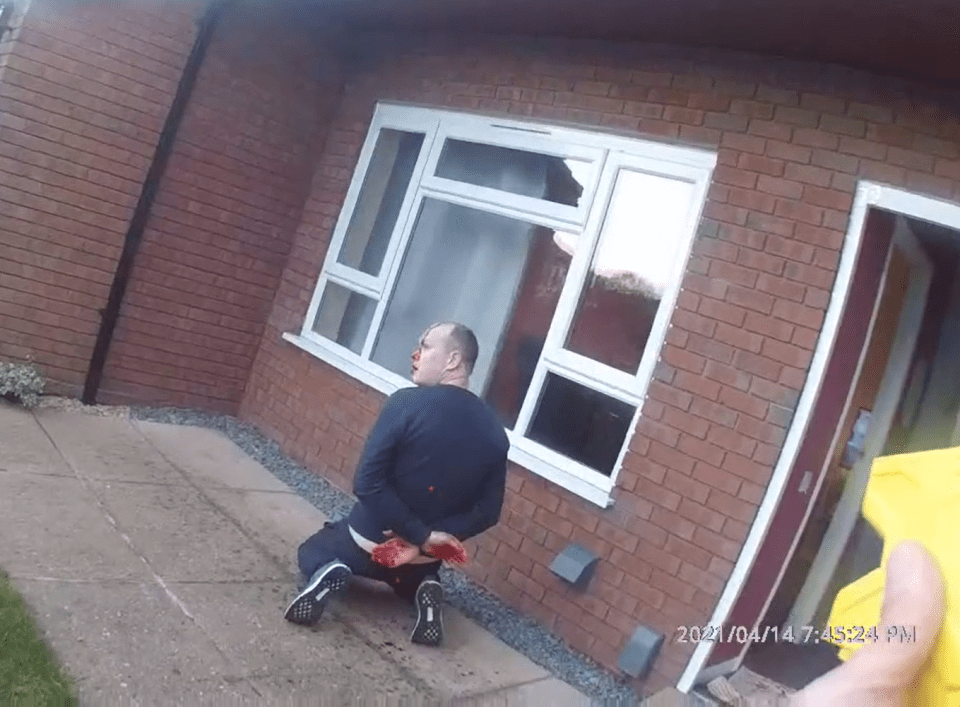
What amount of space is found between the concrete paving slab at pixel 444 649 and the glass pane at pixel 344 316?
2260 millimetres

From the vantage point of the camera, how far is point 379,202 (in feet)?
19.3

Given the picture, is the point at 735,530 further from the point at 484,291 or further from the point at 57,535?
the point at 57,535

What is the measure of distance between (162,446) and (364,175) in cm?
240

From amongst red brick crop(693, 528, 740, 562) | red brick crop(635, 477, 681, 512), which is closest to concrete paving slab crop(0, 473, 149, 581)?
red brick crop(635, 477, 681, 512)

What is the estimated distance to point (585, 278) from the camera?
4.32 meters

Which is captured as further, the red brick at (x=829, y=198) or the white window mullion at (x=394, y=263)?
the white window mullion at (x=394, y=263)

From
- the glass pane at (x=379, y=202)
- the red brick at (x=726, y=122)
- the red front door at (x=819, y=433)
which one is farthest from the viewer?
the glass pane at (x=379, y=202)

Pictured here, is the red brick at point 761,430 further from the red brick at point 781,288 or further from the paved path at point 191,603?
the paved path at point 191,603

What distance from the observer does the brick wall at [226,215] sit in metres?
5.78

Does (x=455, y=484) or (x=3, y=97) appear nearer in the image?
(x=455, y=484)

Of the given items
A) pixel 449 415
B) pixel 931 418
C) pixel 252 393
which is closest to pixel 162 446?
pixel 252 393

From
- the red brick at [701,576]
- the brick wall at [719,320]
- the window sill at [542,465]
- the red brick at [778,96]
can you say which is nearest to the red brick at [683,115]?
the brick wall at [719,320]

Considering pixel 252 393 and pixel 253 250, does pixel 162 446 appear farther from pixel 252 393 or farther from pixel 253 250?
pixel 253 250

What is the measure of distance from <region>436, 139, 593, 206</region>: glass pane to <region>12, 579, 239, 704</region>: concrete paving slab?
9.80ft
